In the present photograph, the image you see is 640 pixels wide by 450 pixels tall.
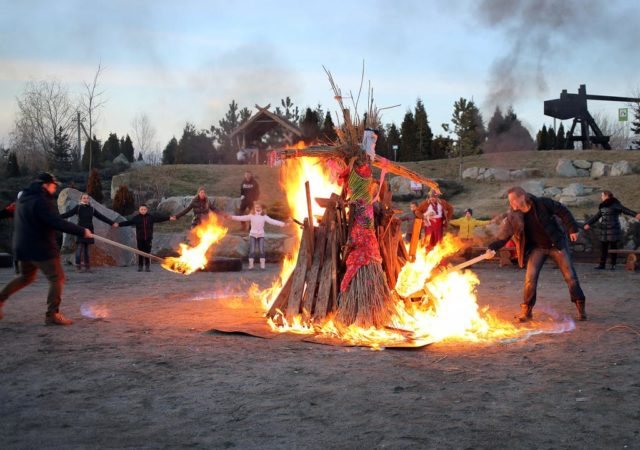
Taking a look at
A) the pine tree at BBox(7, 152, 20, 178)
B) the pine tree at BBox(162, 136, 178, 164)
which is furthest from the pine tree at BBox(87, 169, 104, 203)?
the pine tree at BBox(162, 136, 178, 164)

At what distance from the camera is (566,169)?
104ft

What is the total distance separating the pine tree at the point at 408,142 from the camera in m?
39.1

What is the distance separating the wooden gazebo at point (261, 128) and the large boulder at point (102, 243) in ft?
59.6

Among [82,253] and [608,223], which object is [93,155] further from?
[608,223]

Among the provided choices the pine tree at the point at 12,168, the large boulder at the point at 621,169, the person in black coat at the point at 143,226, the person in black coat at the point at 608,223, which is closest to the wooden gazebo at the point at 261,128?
the pine tree at the point at 12,168

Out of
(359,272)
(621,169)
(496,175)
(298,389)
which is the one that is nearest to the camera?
(298,389)

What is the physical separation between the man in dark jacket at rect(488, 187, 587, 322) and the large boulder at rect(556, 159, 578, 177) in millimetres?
24643

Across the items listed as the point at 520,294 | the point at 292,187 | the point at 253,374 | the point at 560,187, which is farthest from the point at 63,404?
the point at 560,187

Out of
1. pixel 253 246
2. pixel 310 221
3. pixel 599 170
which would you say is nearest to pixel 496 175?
pixel 599 170

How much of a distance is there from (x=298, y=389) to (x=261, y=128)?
119ft

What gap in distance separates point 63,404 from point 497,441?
125 inches

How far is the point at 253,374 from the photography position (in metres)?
5.76

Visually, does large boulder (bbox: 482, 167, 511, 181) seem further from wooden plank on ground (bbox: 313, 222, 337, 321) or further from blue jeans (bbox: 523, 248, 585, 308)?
wooden plank on ground (bbox: 313, 222, 337, 321)

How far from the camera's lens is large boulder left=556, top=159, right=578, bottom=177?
103ft
